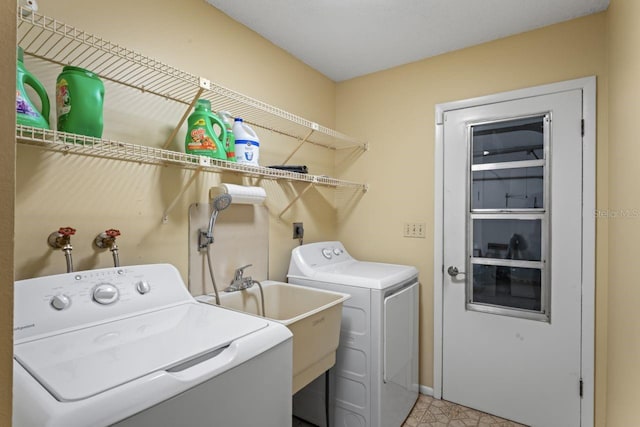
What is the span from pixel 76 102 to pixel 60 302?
64cm

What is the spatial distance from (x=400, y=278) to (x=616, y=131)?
1.33 meters

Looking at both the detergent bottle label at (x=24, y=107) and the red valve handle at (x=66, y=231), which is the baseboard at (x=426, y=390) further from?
the detergent bottle label at (x=24, y=107)

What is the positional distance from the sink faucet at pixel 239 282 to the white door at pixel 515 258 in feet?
4.52

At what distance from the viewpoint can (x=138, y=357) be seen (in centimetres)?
87

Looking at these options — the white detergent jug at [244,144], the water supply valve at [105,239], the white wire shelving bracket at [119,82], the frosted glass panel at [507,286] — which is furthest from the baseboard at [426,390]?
the water supply valve at [105,239]

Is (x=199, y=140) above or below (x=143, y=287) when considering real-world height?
above

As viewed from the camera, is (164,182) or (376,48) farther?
(376,48)

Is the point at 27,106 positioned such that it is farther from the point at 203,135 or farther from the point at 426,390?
the point at 426,390

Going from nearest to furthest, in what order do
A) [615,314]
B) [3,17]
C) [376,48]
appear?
[3,17]
[615,314]
[376,48]

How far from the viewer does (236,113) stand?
1921 millimetres

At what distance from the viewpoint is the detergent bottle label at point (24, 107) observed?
36.2 inches

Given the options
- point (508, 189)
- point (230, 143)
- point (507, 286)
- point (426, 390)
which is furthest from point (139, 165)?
point (426, 390)

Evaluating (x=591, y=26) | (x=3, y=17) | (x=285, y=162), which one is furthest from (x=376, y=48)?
(x=3, y=17)

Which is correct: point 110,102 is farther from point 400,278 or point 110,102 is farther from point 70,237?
point 400,278
